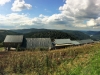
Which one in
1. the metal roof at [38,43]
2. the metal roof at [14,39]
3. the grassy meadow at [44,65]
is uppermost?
the grassy meadow at [44,65]

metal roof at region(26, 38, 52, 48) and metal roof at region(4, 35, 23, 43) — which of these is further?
metal roof at region(4, 35, 23, 43)

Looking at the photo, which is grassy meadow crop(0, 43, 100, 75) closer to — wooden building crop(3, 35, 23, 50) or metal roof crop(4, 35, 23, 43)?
wooden building crop(3, 35, 23, 50)

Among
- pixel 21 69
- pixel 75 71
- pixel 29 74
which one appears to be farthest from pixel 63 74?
pixel 21 69

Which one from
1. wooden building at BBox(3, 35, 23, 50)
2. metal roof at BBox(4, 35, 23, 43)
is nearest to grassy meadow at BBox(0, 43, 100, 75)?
wooden building at BBox(3, 35, 23, 50)

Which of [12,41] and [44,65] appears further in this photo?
[12,41]

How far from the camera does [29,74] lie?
42.4ft

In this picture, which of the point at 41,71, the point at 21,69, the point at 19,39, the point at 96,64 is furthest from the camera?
the point at 19,39

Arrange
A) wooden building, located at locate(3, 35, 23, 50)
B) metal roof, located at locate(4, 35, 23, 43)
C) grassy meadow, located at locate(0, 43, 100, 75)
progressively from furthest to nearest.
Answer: metal roof, located at locate(4, 35, 23, 43), wooden building, located at locate(3, 35, 23, 50), grassy meadow, located at locate(0, 43, 100, 75)

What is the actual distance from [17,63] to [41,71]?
97.7 inches

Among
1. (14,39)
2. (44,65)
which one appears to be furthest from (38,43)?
(44,65)

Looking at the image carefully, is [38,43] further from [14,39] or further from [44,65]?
[44,65]

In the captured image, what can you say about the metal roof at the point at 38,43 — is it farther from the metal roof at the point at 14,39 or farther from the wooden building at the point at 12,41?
the metal roof at the point at 14,39

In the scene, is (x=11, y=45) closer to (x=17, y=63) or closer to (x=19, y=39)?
(x=19, y=39)

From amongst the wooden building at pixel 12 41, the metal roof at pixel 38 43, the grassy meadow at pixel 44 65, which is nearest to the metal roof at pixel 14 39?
the wooden building at pixel 12 41
